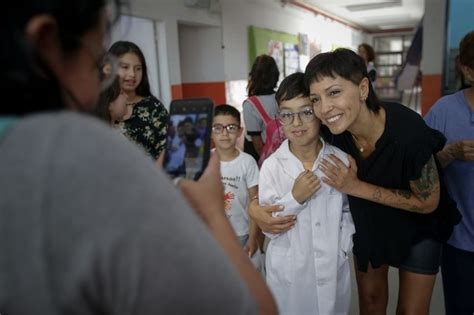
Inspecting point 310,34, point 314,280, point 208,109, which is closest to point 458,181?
point 314,280

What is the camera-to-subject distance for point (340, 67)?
137 centimetres

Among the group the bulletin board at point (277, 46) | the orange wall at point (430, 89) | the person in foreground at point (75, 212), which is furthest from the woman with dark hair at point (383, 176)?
the bulletin board at point (277, 46)

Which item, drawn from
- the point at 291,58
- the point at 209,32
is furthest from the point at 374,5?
the point at 209,32

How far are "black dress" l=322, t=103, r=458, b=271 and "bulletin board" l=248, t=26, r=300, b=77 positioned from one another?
5874 mm

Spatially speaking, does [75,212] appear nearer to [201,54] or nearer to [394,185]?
[394,185]

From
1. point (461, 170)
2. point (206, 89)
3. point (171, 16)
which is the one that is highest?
point (171, 16)

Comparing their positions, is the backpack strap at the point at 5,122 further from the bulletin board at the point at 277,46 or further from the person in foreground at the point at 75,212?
the bulletin board at the point at 277,46

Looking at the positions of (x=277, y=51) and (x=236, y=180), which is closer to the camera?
(x=236, y=180)

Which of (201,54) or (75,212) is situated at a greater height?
(201,54)

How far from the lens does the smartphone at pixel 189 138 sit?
707mm

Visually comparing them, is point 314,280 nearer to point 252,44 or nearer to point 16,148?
point 16,148

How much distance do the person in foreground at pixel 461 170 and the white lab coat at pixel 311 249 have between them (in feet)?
1.54

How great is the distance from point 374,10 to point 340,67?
10.2 metres

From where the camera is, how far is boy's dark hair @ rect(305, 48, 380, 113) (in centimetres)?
138
